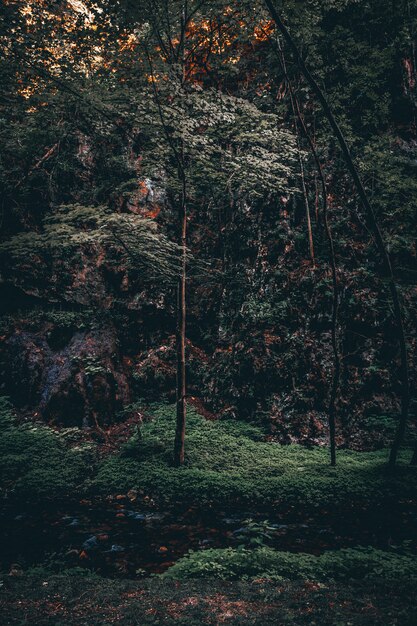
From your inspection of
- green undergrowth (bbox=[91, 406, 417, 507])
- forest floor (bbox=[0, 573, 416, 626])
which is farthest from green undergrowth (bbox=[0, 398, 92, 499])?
forest floor (bbox=[0, 573, 416, 626])

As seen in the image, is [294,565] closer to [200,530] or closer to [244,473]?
[200,530]

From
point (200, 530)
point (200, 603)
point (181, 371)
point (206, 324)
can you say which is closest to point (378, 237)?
point (200, 603)

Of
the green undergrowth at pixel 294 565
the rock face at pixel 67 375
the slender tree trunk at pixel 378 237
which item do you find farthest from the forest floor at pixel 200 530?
the slender tree trunk at pixel 378 237

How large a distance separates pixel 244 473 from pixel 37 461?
4957 mm

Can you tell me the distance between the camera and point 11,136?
999 centimetres

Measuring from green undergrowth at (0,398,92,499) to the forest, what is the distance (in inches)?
2.5

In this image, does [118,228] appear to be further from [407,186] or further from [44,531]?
[407,186]

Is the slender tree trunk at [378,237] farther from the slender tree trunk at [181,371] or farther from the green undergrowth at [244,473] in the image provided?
the slender tree trunk at [181,371]

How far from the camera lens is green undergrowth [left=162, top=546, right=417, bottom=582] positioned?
14.5ft

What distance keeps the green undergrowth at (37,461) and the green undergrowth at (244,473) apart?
2.12 feet

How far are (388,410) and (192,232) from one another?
972 cm

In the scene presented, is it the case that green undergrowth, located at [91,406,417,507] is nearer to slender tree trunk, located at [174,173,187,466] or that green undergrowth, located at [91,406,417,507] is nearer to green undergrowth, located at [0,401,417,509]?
green undergrowth, located at [0,401,417,509]

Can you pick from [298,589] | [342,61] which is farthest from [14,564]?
[342,61]

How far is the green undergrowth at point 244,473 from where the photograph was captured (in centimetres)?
718
